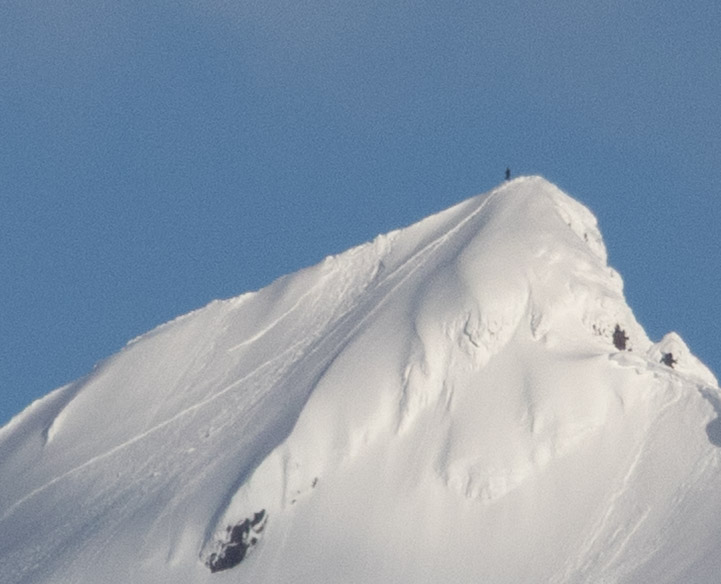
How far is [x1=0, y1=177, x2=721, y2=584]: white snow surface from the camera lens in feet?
320

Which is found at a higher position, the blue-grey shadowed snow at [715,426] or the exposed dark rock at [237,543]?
the blue-grey shadowed snow at [715,426]

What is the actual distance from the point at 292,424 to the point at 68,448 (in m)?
16.1

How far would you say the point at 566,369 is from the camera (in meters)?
104

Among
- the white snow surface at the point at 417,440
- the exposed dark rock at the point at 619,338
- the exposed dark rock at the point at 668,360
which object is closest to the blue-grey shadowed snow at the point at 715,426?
the white snow surface at the point at 417,440

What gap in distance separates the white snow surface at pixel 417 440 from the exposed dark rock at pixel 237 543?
222 mm

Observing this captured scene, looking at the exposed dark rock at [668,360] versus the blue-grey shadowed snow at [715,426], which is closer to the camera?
the blue-grey shadowed snow at [715,426]

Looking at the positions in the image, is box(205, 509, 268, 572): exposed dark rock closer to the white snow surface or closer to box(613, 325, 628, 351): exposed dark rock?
the white snow surface

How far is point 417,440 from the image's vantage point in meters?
102

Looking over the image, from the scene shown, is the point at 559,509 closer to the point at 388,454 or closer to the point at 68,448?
the point at 388,454

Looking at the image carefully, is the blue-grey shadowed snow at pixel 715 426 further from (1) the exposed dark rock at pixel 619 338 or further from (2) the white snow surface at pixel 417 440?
(1) the exposed dark rock at pixel 619 338

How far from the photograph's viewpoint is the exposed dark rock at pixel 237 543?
99875 millimetres

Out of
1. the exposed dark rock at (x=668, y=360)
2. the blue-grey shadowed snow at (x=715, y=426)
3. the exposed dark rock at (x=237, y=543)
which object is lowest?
the exposed dark rock at (x=237, y=543)

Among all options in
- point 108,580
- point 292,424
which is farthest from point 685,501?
point 108,580

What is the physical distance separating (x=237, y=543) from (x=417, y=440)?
8925mm
